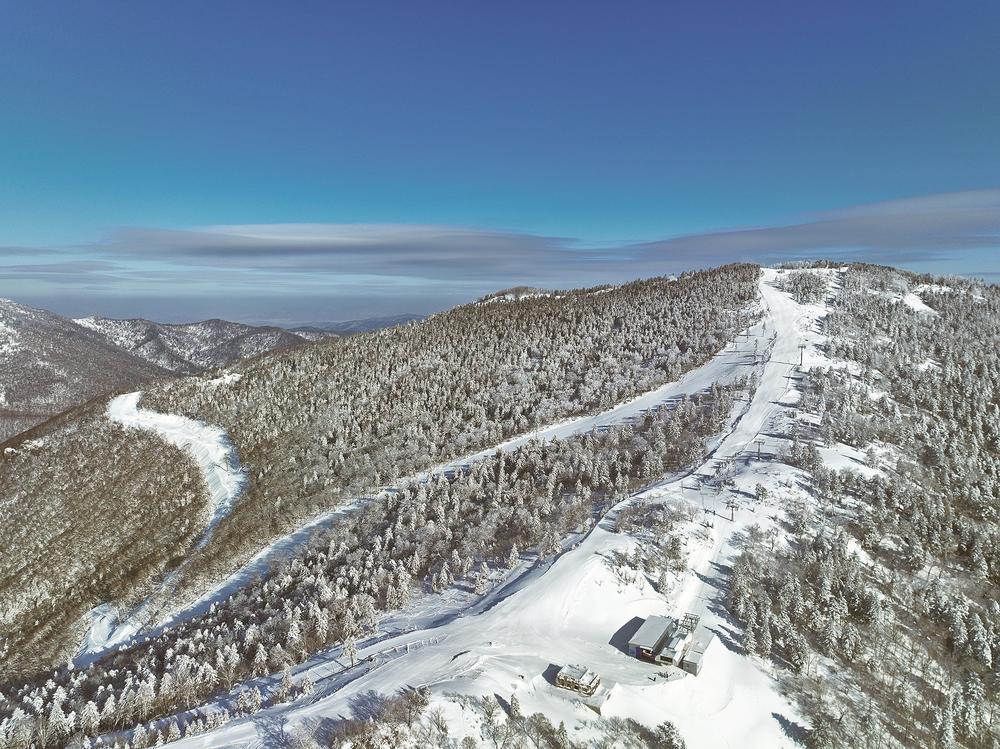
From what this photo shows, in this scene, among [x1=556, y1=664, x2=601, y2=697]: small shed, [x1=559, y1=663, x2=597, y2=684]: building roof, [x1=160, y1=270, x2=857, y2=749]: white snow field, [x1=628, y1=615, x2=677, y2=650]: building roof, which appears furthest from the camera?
[x1=628, y1=615, x2=677, y2=650]: building roof

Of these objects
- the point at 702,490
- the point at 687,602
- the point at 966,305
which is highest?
the point at 966,305

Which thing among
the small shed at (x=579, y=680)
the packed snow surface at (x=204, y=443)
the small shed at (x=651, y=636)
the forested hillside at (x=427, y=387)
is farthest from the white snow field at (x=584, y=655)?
the packed snow surface at (x=204, y=443)

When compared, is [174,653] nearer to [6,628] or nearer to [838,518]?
[6,628]

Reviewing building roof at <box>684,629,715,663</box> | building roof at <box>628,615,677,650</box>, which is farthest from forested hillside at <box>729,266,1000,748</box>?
building roof at <box>628,615,677,650</box>

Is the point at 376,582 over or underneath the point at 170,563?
over

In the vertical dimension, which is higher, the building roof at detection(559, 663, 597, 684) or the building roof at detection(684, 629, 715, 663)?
the building roof at detection(559, 663, 597, 684)

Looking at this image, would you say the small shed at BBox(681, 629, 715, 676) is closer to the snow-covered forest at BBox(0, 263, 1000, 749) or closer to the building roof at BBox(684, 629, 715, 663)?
the building roof at BBox(684, 629, 715, 663)

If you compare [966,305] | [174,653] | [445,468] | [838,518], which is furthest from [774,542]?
[966,305]

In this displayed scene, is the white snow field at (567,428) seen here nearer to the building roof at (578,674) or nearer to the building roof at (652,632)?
the building roof at (652,632)
